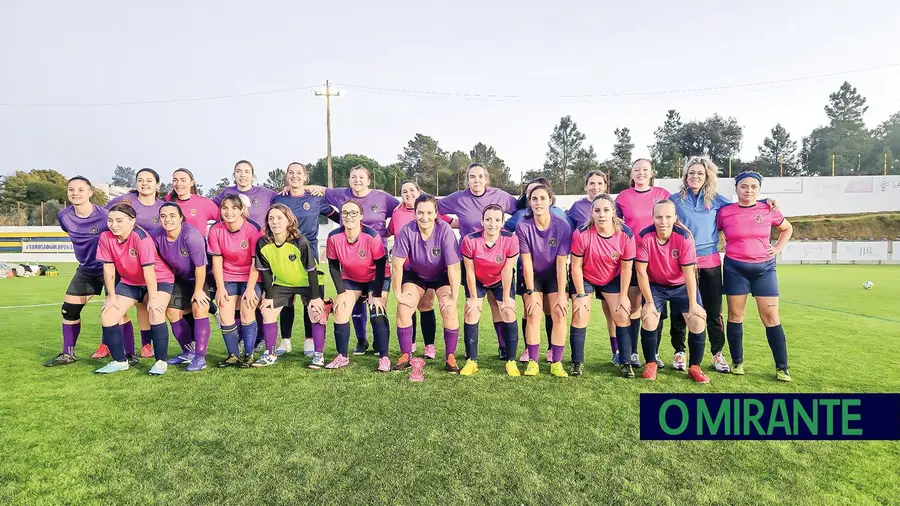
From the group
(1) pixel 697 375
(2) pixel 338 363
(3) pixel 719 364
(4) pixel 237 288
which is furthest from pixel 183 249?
(3) pixel 719 364

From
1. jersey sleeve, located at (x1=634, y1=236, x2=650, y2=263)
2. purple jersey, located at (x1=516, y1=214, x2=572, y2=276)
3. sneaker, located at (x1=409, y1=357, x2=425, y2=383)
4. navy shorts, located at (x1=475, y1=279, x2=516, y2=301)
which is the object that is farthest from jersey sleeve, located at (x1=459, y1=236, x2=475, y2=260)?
jersey sleeve, located at (x1=634, y1=236, x2=650, y2=263)

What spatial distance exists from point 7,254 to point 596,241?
98.1 feet

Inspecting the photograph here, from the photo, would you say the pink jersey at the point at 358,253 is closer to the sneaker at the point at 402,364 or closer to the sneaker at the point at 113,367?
the sneaker at the point at 402,364

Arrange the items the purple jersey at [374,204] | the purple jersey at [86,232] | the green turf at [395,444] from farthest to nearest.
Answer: the purple jersey at [374,204] → the purple jersey at [86,232] → the green turf at [395,444]

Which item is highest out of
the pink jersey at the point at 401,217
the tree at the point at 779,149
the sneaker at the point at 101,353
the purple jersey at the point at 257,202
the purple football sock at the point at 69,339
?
the tree at the point at 779,149

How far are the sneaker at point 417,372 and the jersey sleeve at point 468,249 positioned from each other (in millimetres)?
1099

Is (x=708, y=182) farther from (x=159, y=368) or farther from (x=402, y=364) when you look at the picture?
(x=159, y=368)

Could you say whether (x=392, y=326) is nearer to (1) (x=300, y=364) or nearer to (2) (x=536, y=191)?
(1) (x=300, y=364)

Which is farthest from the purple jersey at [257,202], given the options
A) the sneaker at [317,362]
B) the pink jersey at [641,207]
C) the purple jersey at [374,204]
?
the pink jersey at [641,207]

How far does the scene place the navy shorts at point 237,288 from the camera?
4.58 m

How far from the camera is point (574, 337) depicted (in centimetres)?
429

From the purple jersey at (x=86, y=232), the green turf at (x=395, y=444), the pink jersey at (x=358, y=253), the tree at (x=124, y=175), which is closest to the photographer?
the green turf at (x=395, y=444)

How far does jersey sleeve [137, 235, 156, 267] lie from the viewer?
4.27m

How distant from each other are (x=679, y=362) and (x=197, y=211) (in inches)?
205
